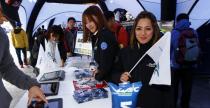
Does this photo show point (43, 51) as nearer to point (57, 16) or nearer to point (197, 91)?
point (197, 91)

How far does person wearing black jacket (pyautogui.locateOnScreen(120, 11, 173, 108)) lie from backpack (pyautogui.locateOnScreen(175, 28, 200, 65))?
7.33ft

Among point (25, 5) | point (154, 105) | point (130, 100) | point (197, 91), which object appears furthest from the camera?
point (25, 5)

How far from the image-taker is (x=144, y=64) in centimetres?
192

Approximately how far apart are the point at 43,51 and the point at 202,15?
5517 millimetres

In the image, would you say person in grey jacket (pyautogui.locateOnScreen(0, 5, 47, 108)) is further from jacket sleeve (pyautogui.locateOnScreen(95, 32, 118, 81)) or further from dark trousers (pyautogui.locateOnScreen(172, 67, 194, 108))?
dark trousers (pyautogui.locateOnScreen(172, 67, 194, 108))

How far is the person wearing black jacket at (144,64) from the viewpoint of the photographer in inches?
76.0

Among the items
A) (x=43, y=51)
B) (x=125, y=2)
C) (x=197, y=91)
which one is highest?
(x=125, y=2)

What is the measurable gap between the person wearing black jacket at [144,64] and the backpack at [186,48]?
7.33ft

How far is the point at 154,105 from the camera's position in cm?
193

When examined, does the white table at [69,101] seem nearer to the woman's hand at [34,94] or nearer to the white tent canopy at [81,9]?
the woman's hand at [34,94]

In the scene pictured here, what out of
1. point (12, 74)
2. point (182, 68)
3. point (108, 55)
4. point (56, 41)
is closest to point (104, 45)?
→ point (108, 55)

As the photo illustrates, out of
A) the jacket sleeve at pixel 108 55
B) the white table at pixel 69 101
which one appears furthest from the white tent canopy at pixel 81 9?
the white table at pixel 69 101

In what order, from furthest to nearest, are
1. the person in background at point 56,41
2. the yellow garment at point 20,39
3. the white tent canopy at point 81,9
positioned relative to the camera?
the yellow garment at point 20,39 < the white tent canopy at point 81,9 < the person in background at point 56,41

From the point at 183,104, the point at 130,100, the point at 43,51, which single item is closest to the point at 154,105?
the point at 130,100
